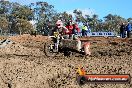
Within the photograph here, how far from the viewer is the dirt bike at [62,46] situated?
53.9ft

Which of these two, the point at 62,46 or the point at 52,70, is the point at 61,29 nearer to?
the point at 62,46

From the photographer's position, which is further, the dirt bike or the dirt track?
the dirt bike

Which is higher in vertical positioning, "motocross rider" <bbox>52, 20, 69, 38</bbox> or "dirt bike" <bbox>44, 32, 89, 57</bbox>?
"motocross rider" <bbox>52, 20, 69, 38</bbox>

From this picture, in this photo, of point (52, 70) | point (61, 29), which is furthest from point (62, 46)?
point (52, 70)

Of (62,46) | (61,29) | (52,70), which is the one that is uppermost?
(61,29)

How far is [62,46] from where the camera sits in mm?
16562

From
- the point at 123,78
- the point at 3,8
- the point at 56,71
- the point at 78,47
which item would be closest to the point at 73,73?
the point at 56,71

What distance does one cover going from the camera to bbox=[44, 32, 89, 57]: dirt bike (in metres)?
16.4

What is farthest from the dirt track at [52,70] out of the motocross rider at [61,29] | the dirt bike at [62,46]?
the motocross rider at [61,29]

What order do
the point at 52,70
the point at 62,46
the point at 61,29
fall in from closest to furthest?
the point at 52,70 < the point at 61,29 < the point at 62,46

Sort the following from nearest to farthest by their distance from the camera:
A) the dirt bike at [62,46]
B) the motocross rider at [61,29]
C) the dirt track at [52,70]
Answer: the dirt track at [52,70]
the motocross rider at [61,29]
the dirt bike at [62,46]

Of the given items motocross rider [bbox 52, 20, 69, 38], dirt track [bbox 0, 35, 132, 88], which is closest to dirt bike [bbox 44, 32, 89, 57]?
motocross rider [bbox 52, 20, 69, 38]

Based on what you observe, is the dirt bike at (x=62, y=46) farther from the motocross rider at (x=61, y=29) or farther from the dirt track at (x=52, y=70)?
the dirt track at (x=52, y=70)

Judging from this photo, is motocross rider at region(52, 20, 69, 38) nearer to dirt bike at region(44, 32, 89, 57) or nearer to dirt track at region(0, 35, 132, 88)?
dirt bike at region(44, 32, 89, 57)
